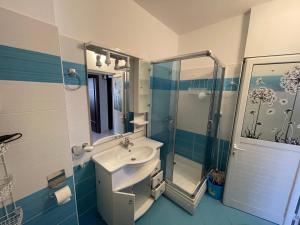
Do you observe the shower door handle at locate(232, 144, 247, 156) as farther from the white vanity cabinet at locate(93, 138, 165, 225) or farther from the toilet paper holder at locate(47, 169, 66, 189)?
the toilet paper holder at locate(47, 169, 66, 189)

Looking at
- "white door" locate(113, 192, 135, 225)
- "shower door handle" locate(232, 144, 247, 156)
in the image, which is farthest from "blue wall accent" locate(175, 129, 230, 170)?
"white door" locate(113, 192, 135, 225)

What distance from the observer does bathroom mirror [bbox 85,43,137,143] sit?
53.3 inches

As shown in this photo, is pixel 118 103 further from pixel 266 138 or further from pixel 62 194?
pixel 266 138

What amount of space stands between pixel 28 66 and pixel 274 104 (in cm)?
238

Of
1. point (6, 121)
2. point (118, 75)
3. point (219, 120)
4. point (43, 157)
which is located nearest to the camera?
point (6, 121)

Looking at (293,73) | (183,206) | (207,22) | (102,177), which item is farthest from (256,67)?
(102,177)

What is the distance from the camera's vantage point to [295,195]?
144cm

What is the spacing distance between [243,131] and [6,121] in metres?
2.28

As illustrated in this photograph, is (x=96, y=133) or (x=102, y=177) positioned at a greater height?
(x=96, y=133)

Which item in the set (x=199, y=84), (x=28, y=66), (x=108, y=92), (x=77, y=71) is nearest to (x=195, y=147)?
(x=199, y=84)

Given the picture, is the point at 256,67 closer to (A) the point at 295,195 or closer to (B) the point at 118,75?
(A) the point at 295,195

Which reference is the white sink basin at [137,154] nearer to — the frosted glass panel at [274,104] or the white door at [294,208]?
the frosted glass panel at [274,104]

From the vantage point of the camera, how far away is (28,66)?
2.62 ft

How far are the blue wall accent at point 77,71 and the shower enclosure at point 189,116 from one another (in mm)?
1068
